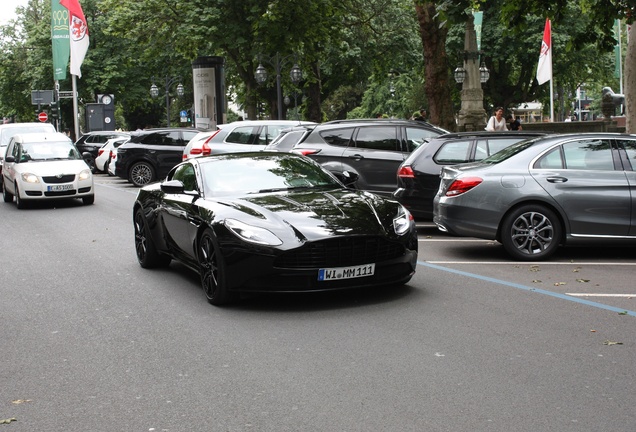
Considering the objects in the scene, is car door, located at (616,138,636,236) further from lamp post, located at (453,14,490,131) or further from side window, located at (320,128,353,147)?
lamp post, located at (453,14,490,131)

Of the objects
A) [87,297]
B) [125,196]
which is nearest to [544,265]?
[87,297]

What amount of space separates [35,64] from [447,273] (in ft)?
191

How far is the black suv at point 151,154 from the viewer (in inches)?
1104

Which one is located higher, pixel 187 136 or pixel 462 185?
pixel 187 136

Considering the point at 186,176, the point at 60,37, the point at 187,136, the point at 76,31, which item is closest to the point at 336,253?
the point at 186,176

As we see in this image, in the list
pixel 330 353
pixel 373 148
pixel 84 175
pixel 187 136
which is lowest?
pixel 330 353

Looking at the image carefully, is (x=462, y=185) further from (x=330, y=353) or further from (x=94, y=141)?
(x=94, y=141)

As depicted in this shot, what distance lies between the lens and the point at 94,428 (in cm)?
516

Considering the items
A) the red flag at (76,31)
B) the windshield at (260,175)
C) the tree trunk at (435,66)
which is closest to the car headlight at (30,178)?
the tree trunk at (435,66)

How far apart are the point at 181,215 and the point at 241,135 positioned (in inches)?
528

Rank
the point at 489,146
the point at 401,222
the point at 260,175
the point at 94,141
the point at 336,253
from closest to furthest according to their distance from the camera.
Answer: the point at 336,253, the point at 401,222, the point at 260,175, the point at 489,146, the point at 94,141

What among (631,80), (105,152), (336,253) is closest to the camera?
(336,253)

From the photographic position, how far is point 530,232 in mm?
11367

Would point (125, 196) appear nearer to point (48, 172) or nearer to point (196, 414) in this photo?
point (48, 172)
